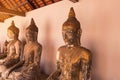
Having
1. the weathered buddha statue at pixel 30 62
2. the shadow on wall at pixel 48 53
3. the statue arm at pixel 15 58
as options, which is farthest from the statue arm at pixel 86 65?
the statue arm at pixel 15 58

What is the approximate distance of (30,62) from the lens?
9.37ft

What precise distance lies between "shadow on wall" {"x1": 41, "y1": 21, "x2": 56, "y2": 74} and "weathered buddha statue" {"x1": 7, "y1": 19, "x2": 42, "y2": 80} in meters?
0.26

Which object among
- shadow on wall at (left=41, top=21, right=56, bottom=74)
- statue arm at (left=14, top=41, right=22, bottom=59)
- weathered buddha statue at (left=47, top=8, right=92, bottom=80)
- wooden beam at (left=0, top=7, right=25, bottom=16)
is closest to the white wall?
shadow on wall at (left=41, top=21, right=56, bottom=74)

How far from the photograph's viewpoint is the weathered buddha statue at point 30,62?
265 centimetres

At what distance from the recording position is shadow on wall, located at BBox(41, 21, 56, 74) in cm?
300

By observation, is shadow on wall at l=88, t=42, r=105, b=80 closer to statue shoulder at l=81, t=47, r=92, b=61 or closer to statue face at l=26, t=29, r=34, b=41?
statue shoulder at l=81, t=47, r=92, b=61

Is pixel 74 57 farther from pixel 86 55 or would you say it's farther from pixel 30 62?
pixel 30 62

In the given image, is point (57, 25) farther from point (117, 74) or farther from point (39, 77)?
point (117, 74)

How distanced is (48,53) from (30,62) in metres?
0.35

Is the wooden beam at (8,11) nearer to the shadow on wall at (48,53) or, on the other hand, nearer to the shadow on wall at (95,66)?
the shadow on wall at (48,53)

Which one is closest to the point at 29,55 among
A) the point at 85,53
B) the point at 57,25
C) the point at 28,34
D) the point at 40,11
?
the point at 28,34

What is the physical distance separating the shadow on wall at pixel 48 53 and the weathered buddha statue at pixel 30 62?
0.86 feet

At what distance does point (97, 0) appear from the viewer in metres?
2.36

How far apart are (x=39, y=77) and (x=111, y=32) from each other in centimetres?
116
